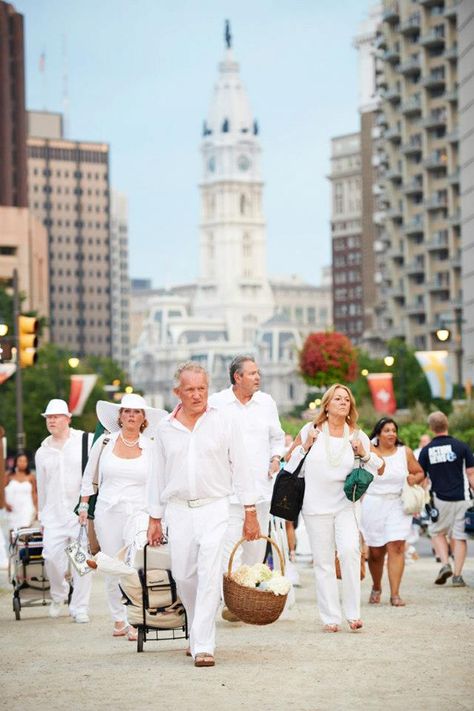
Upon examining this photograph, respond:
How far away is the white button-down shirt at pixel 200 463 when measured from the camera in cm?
1183

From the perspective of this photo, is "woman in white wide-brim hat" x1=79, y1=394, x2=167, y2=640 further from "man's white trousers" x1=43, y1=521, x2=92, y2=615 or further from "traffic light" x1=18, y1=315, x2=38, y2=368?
"traffic light" x1=18, y1=315, x2=38, y2=368

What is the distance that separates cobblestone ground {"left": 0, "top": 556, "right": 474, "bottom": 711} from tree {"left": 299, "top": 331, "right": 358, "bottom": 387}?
5392cm

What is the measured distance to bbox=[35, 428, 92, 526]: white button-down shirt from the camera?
16.0 metres

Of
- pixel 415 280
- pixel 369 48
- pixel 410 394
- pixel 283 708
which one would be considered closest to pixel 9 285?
pixel 415 280

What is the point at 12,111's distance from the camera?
527 feet

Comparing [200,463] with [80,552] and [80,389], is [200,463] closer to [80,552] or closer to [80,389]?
[80,552]

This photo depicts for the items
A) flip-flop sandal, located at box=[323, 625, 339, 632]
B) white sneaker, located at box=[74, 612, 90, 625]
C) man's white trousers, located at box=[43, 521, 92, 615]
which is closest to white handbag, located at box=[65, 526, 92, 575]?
white sneaker, located at box=[74, 612, 90, 625]

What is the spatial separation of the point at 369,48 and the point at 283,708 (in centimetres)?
18950

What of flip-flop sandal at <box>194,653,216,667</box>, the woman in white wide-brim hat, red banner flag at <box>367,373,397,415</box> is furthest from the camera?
red banner flag at <box>367,373,397,415</box>

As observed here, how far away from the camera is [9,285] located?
139 meters

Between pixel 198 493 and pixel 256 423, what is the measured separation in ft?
10.2

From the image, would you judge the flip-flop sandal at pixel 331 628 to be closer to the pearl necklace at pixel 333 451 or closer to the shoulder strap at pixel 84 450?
the pearl necklace at pixel 333 451

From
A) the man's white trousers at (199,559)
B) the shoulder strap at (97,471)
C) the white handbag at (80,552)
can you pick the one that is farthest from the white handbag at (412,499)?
the man's white trousers at (199,559)

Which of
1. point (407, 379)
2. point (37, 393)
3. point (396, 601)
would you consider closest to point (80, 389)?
point (37, 393)
